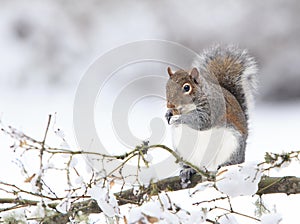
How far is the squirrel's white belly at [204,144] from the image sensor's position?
132 cm

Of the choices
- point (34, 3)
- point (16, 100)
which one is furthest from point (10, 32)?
point (16, 100)

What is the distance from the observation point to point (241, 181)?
75 centimetres

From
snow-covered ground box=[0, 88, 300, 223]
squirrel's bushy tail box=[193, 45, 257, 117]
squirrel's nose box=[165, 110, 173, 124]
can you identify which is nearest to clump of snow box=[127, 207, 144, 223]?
squirrel's nose box=[165, 110, 173, 124]

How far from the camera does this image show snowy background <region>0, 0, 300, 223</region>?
3016 millimetres

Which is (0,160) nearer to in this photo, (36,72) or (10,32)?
(36,72)

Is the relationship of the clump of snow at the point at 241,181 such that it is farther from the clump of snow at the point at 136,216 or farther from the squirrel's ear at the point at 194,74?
the squirrel's ear at the point at 194,74

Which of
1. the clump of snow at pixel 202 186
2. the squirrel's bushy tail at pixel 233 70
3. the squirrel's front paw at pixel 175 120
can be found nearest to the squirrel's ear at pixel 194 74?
the squirrel's front paw at pixel 175 120

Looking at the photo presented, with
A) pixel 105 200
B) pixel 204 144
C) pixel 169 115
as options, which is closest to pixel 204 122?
pixel 204 144

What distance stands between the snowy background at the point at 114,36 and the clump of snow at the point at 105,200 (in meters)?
2.08

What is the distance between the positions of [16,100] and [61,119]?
510mm

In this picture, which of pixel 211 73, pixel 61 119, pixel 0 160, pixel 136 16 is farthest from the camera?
pixel 136 16

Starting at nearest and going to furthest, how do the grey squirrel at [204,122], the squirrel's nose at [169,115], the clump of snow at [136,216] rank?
the clump of snow at [136,216] < the squirrel's nose at [169,115] < the grey squirrel at [204,122]

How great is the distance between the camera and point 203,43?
301 centimetres

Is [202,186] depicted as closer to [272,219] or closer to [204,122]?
[272,219]
